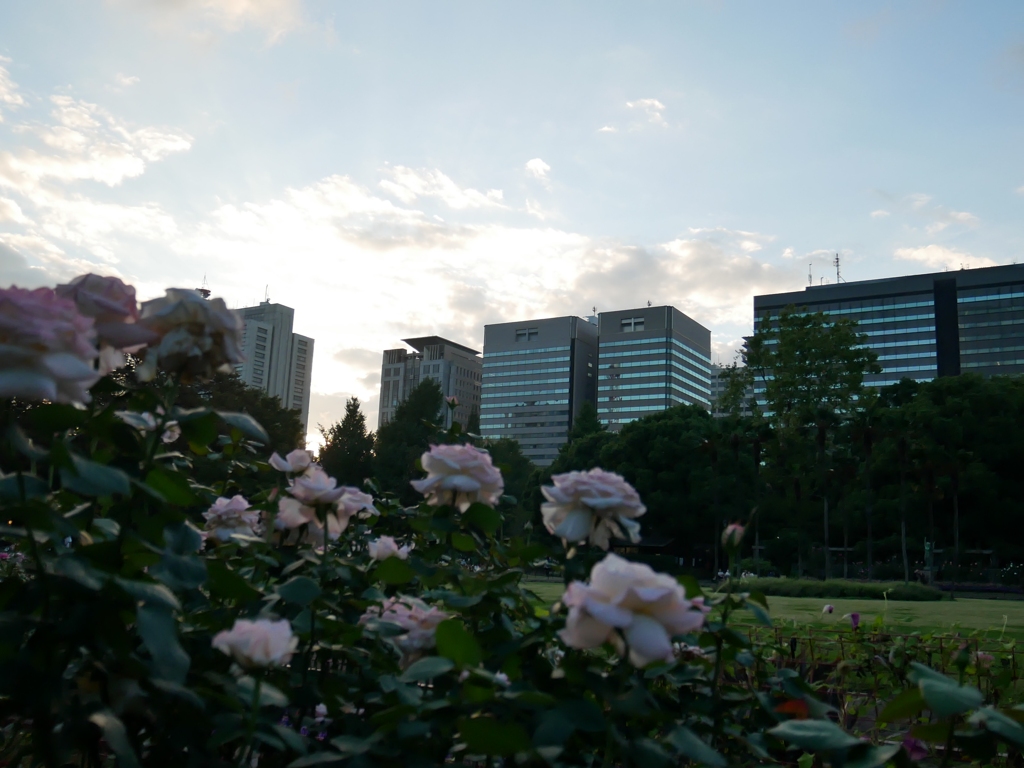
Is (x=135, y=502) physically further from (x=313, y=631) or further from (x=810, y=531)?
(x=810, y=531)

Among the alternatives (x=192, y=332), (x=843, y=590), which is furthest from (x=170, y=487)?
(x=843, y=590)

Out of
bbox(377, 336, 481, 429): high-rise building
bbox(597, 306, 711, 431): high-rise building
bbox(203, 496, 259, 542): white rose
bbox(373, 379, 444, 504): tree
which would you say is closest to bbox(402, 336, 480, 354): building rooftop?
bbox(377, 336, 481, 429): high-rise building

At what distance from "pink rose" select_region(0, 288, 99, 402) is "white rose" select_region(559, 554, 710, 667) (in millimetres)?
685

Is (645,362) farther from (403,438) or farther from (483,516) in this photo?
(483,516)

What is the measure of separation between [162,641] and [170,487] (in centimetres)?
26

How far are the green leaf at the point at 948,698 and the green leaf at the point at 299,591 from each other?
86 centimetres

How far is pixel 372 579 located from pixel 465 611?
0.27 meters

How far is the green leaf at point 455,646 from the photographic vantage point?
1048 mm

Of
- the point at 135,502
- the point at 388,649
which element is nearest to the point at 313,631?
the point at 388,649

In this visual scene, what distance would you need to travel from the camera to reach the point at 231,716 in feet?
3.63

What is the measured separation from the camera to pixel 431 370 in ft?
365

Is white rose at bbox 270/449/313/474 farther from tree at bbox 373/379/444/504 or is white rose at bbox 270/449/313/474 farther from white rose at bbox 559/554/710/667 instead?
tree at bbox 373/379/444/504

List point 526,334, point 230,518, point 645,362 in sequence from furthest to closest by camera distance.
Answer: point 526,334 → point 645,362 → point 230,518

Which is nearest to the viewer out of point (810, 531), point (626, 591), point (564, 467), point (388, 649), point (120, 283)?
point (626, 591)
